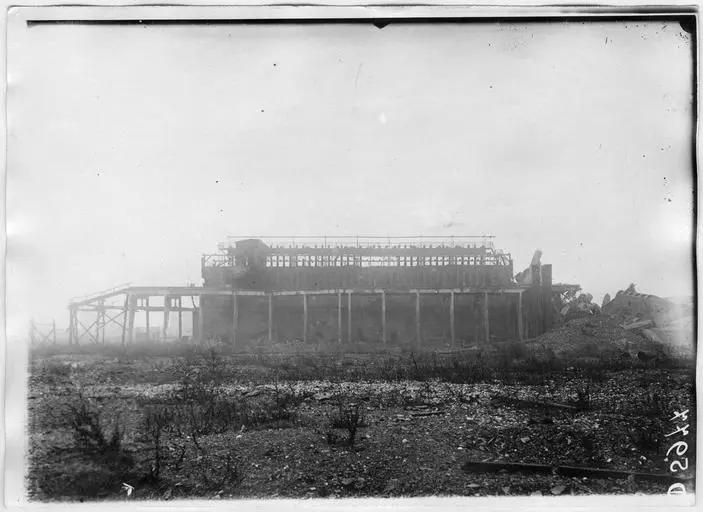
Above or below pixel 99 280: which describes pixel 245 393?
below

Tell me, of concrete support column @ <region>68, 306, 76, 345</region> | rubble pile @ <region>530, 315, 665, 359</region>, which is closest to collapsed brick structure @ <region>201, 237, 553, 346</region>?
rubble pile @ <region>530, 315, 665, 359</region>

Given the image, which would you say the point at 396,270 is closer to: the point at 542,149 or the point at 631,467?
the point at 542,149

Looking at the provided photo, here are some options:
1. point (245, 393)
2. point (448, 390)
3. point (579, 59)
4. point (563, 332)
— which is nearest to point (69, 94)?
point (245, 393)

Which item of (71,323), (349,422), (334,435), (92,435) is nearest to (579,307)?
(349,422)

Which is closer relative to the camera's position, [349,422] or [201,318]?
[349,422]

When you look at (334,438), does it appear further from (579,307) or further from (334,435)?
(579,307)

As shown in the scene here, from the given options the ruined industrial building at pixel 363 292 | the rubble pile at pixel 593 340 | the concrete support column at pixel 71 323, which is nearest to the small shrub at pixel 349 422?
the rubble pile at pixel 593 340
